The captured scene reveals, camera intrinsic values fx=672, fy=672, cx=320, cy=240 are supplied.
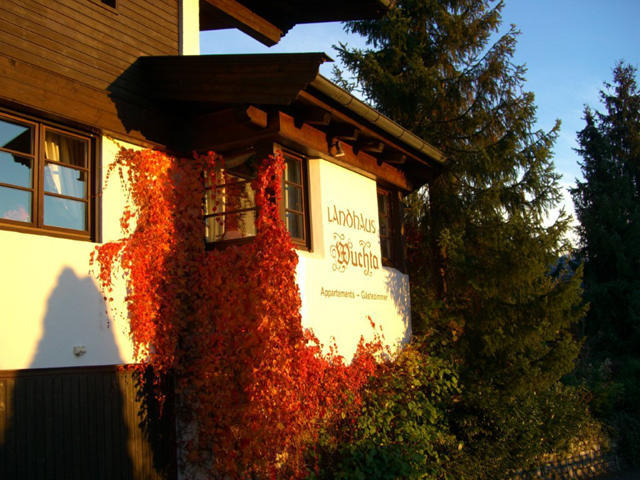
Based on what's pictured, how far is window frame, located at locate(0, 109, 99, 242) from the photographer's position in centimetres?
714

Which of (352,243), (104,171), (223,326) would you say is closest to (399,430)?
(352,243)

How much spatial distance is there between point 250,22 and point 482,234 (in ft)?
19.5

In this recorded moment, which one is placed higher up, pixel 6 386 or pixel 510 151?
pixel 510 151

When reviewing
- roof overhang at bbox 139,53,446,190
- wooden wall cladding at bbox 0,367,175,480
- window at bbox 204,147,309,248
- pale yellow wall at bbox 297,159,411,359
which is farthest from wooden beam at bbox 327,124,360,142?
wooden wall cladding at bbox 0,367,175,480

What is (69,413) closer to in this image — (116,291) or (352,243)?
(116,291)

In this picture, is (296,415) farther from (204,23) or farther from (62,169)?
(204,23)

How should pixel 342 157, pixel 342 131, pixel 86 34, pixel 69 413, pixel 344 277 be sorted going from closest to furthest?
1. pixel 69 413
2. pixel 86 34
3. pixel 342 131
4. pixel 344 277
5. pixel 342 157

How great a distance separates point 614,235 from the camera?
805 inches

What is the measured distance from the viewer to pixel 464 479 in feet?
32.5

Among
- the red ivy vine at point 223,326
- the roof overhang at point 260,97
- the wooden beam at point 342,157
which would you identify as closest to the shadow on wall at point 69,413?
the red ivy vine at point 223,326

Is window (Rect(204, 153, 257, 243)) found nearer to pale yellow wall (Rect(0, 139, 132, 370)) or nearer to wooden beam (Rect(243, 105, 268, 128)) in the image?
wooden beam (Rect(243, 105, 268, 128))

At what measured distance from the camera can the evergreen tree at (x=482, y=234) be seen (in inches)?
435

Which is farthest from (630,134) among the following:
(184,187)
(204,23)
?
(184,187)

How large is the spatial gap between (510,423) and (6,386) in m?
7.99
